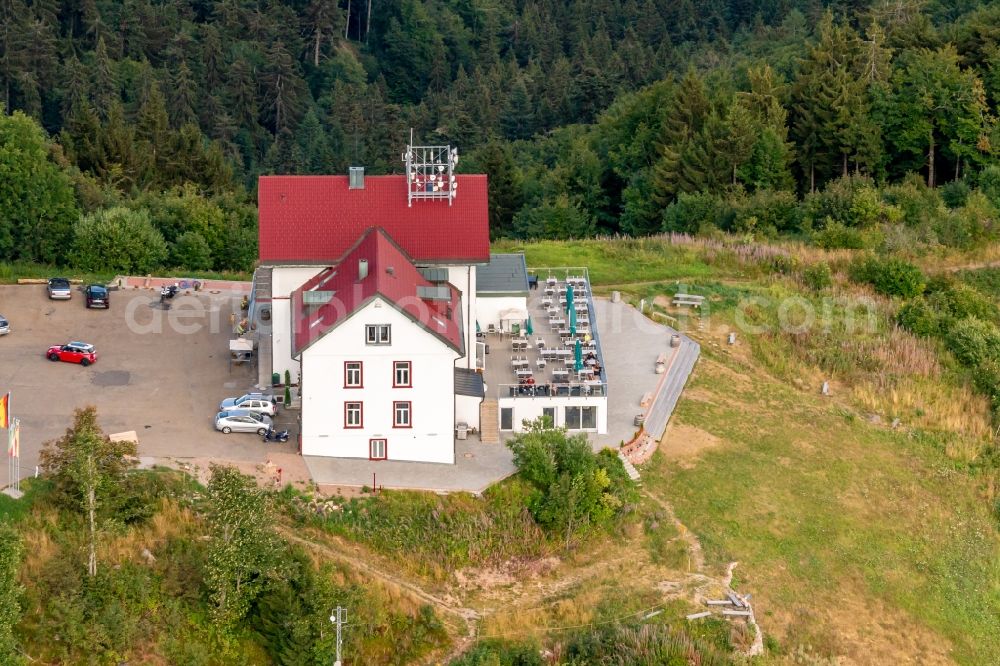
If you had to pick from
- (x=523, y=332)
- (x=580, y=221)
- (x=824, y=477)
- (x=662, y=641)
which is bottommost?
(x=662, y=641)

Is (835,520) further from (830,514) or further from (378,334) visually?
(378,334)

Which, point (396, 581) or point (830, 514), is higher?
point (830, 514)

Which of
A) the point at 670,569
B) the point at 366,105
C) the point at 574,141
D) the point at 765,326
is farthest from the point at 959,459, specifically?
Result: the point at 366,105

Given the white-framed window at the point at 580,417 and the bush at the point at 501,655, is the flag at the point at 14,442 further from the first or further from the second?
the white-framed window at the point at 580,417

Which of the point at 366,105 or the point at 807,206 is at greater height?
the point at 366,105

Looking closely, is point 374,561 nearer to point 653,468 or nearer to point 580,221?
point 653,468

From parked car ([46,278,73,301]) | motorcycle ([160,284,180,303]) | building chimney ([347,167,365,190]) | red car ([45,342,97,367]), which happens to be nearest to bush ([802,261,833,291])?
building chimney ([347,167,365,190])

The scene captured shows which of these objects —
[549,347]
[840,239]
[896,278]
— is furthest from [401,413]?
[840,239]
